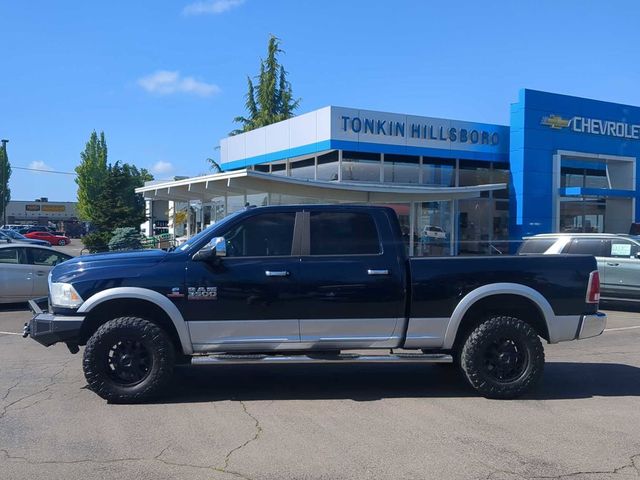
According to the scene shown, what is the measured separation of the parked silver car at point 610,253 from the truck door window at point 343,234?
8830 mm

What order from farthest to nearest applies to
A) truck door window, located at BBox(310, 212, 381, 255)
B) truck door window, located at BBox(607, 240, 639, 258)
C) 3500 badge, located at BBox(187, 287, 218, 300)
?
truck door window, located at BBox(607, 240, 639, 258)
truck door window, located at BBox(310, 212, 381, 255)
3500 badge, located at BBox(187, 287, 218, 300)

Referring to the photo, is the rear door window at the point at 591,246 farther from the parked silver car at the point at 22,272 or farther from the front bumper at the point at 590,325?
the parked silver car at the point at 22,272

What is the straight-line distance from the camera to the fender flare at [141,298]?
6457 millimetres

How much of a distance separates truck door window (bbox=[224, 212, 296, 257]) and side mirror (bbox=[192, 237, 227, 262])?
0.24 m

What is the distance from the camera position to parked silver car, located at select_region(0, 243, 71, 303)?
13797mm

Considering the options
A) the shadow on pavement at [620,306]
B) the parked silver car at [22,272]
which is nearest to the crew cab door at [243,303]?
the parked silver car at [22,272]

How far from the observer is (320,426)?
5.93 metres

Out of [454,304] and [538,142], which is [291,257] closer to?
[454,304]

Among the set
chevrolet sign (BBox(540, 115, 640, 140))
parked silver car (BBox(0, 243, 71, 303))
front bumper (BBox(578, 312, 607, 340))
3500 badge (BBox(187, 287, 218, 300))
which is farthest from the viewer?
chevrolet sign (BBox(540, 115, 640, 140))

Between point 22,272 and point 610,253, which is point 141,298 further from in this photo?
point 610,253

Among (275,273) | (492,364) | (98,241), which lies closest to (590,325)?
(492,364)

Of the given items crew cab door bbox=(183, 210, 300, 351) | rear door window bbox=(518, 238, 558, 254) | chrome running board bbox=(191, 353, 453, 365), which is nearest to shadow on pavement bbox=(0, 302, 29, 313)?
chrome running board bbox=(191, 353, 453, 365)

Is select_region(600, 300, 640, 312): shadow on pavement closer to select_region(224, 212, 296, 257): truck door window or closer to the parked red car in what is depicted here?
select_region(224, 212, 296, 257): truck door window

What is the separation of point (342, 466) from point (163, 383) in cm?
248
